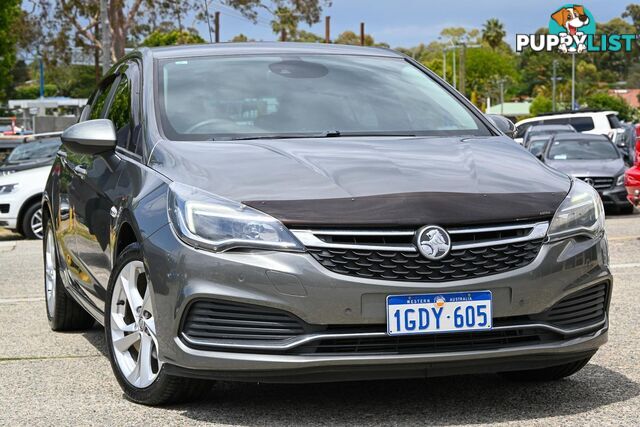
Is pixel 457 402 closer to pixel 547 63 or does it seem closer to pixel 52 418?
pixel 52 418

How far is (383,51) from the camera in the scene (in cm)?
671

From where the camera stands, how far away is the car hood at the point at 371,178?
451 cm

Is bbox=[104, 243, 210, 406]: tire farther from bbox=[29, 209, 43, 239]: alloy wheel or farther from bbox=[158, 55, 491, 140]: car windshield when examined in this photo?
bbox=[29, 209, 43, 239]: alloy wheel

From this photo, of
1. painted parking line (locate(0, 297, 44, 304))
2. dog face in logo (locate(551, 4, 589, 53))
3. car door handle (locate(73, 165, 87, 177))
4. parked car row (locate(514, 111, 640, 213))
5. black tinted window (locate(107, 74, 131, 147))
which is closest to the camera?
black tinted window (locate(107, 74, 131, 147))

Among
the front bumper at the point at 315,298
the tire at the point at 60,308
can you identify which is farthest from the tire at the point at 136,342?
the tire at the point at 60,308

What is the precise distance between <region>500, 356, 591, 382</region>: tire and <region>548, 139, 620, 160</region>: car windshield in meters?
16.9

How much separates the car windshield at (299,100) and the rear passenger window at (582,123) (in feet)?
97.7

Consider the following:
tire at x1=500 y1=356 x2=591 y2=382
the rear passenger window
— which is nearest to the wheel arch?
tire at x1=500 y1=356 x2=591 y2=382

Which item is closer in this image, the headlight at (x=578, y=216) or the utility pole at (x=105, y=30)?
the headlight at (x=578, y=216)

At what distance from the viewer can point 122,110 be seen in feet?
20.1

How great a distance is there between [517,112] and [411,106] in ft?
452

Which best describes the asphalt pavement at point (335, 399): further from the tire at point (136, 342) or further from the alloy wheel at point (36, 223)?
the alloy wheel at point (36, 223)

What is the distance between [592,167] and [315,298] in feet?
56.9

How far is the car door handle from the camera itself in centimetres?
628
